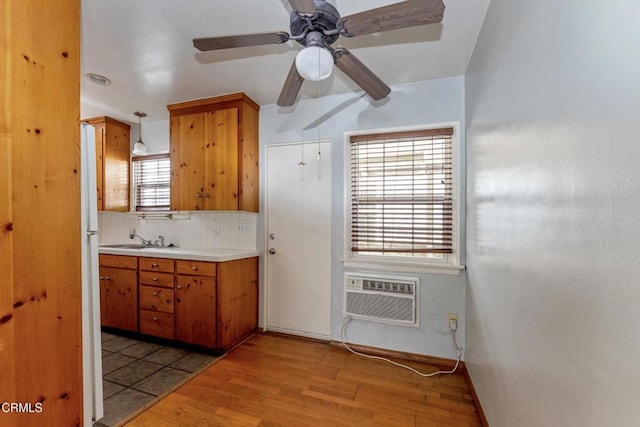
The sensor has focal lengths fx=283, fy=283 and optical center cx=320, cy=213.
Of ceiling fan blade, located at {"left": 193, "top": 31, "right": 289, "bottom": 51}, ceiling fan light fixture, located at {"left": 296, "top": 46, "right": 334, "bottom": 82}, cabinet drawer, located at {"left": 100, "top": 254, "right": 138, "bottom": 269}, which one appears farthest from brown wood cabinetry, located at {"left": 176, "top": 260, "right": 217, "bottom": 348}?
ceiling fan light fixture, located at {"left": 296, "top": 46, "right": 334, "bottom": 82}

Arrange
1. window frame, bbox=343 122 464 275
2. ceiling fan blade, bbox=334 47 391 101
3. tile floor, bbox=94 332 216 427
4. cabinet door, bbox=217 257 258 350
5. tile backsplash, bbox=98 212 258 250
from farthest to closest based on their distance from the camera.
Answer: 1. tile backsplash, bbox=98 212 258 250
2. cabinet door, bbox=217 257 258 350
3. window frame, bbox=343 122 464 275
4. tile floor, bbox=94 332 216 427
5. ceiling fan blade, bbox=334 47 391 101

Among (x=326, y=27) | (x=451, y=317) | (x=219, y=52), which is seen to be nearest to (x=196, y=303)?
(x=219, y=52)

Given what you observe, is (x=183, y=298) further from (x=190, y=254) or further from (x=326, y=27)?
(x=326, y=27)

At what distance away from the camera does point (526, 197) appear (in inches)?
44.1

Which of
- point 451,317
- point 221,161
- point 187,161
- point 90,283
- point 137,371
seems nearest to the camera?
point 90,283

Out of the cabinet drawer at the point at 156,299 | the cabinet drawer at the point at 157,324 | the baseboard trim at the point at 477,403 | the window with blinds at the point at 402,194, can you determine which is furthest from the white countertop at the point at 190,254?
the baseboard trim at the point at 477,403

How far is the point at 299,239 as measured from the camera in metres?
2.97

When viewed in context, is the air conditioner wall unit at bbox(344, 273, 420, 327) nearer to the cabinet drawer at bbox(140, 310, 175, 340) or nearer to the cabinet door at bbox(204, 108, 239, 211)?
the cabinet door at bbox(204, 108, 239, 211)

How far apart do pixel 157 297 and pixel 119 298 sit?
532mm

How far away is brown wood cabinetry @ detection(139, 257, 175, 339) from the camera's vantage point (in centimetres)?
275

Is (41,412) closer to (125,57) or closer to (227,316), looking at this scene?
(227,316)

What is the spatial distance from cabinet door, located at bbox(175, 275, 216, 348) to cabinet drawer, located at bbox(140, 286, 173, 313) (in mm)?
97

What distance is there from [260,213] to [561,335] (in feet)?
8.82

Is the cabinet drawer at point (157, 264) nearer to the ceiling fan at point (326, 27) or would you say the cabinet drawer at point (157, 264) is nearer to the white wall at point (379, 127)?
the white wall at point (379, 127)
